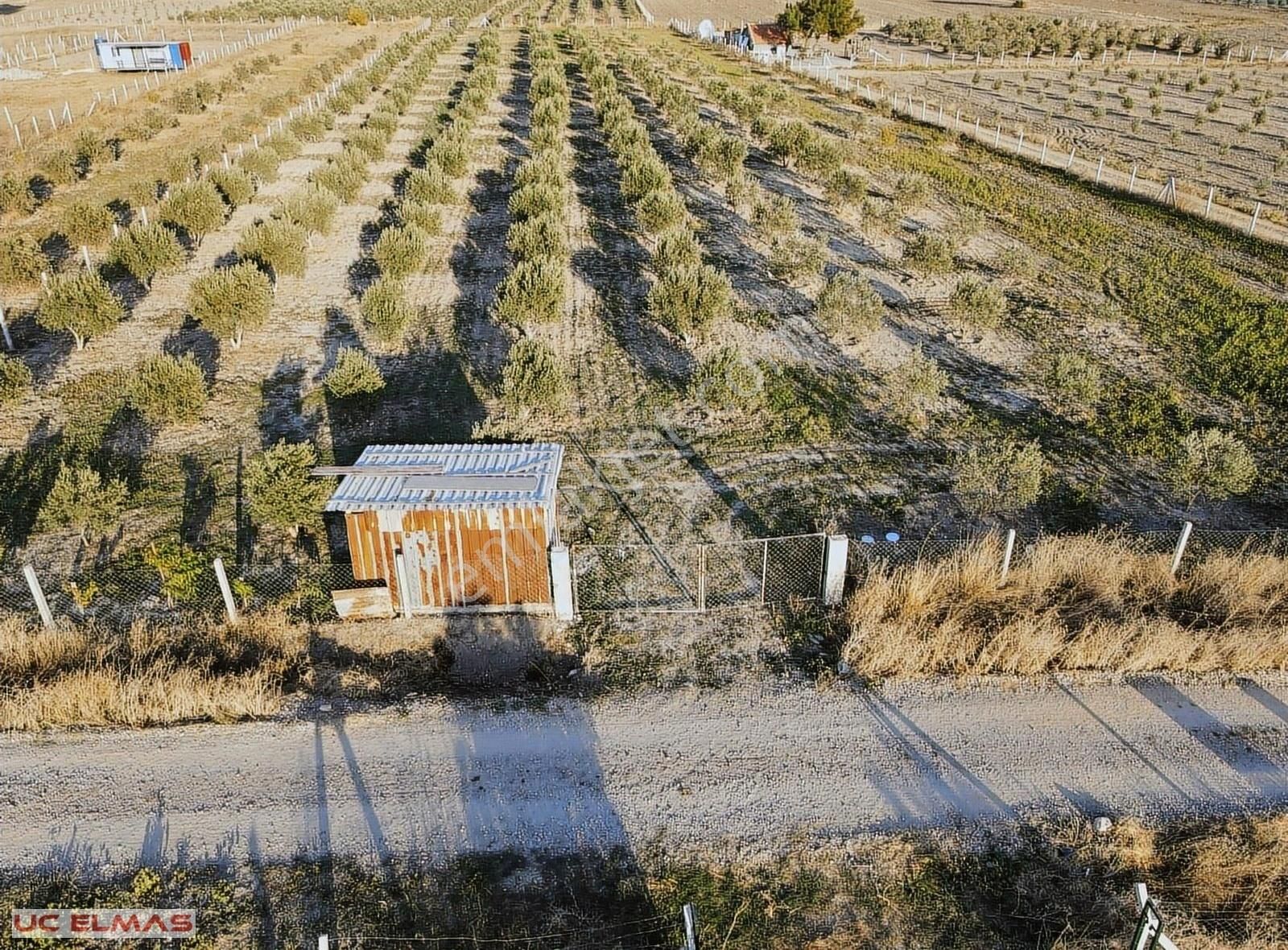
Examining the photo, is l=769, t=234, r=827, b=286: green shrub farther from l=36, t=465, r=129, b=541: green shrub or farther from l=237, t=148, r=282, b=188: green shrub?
l=237, t=148, r=282, b=188: green shrub

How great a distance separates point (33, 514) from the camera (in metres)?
13.1

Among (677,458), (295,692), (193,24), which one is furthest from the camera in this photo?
(193,24)

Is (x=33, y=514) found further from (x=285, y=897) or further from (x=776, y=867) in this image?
(x=776, y=867)

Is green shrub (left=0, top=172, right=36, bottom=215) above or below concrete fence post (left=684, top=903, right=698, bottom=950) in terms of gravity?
above

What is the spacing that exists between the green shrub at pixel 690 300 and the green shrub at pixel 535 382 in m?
3.49

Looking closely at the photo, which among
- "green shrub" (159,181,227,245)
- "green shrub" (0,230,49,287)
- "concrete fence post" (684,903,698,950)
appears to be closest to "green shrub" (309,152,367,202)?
"green shrub" (159,181,227,245)

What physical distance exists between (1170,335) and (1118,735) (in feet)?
41.4

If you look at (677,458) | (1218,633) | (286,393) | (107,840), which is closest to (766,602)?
(677,458)

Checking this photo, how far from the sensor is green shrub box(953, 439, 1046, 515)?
1280 centimetres

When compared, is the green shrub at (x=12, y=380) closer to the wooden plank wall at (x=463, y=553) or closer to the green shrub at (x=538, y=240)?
the wooden plank wall at (x=463, y=553)

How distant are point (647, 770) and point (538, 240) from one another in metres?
15.3

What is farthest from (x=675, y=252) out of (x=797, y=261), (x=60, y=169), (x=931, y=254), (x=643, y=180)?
(x=60, y=169)

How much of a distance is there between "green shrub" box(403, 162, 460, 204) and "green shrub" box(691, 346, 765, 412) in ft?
44.1

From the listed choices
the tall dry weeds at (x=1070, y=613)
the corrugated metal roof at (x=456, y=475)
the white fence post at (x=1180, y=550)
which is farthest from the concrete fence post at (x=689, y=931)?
the white fence post at (x=1180, y=550)
